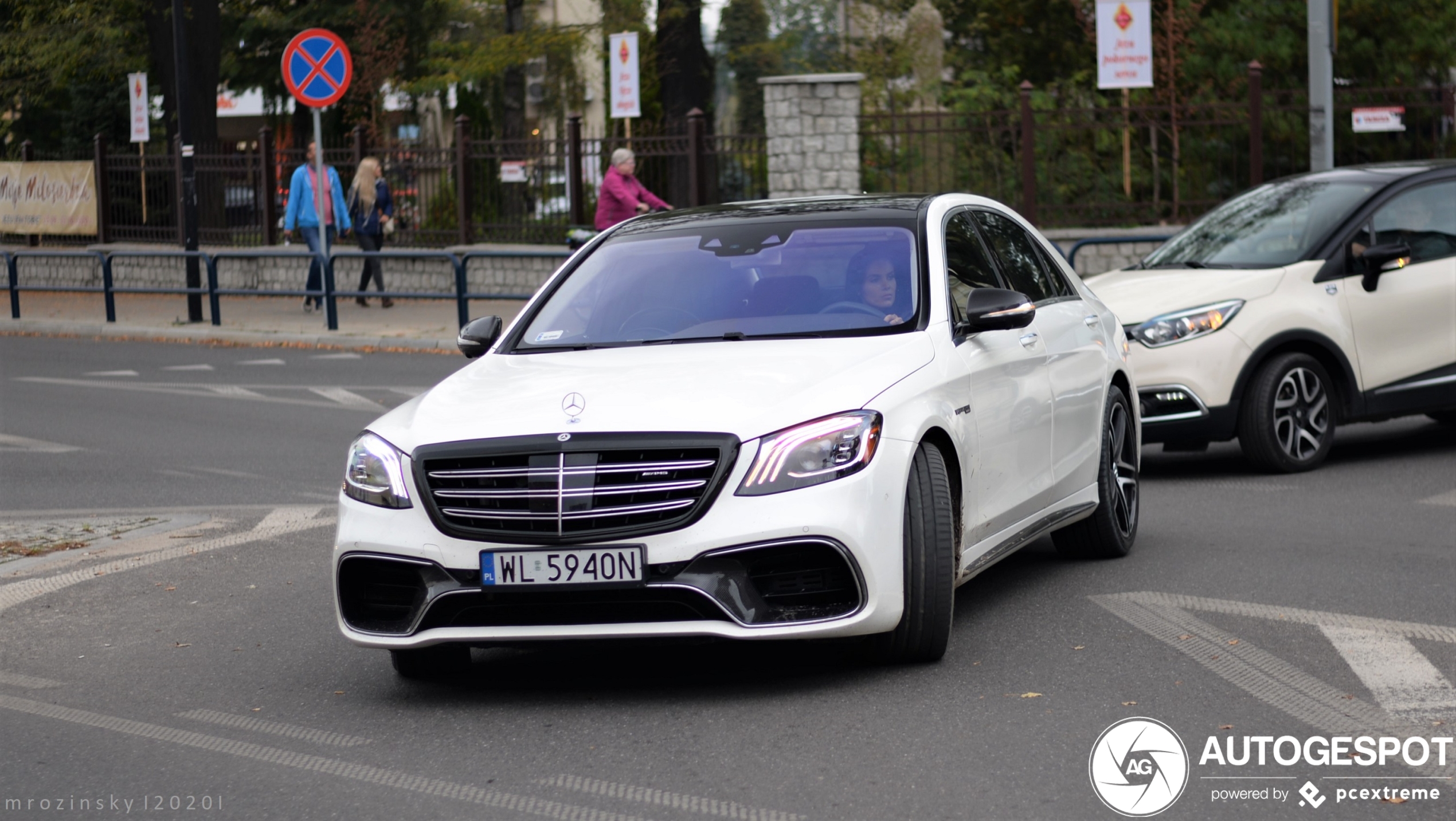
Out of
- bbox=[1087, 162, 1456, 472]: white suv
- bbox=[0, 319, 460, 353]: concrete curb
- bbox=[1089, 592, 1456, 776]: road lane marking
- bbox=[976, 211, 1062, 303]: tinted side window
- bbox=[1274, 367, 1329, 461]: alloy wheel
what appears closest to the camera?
bbox=[1089, 592, 1456, 776]: road lane marking

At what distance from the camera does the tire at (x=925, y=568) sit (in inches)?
222

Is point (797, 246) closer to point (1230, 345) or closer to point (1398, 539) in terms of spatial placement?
point (1398, 539)

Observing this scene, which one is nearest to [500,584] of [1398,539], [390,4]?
[1398,539]

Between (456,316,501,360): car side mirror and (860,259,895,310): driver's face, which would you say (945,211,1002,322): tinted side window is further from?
(456,316,501,360): car side mirror

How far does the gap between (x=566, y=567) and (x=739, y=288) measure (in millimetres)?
1605

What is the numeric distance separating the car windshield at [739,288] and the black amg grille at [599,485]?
104 centimetres

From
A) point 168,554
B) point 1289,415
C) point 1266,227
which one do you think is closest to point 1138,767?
point 168,554

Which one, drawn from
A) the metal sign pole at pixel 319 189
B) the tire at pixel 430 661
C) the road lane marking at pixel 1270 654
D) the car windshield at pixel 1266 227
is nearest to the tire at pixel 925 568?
the road lane marking at pixel 1270 654

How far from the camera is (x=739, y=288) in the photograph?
6625 millimetres

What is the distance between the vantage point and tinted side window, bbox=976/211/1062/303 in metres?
7.36

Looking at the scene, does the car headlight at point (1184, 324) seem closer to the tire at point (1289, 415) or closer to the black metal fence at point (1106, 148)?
the tire at point (1289, 415)

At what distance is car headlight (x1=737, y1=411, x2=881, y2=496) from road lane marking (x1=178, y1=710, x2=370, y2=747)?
1.33 m

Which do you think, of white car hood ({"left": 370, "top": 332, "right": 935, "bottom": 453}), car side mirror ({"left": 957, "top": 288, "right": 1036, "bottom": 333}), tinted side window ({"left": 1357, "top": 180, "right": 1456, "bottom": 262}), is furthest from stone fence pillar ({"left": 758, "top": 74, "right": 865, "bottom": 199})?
white car hood ({"left": 370, "top": 332, "right": 935, "bottom": 453})

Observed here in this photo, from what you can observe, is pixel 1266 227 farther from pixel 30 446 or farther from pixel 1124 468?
pixel 30 446
